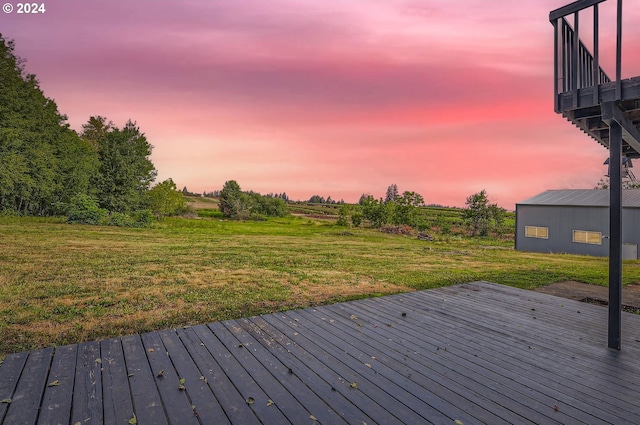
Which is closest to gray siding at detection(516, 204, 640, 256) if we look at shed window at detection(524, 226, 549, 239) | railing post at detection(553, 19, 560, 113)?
shed window at detection(524, 226, 549, 239)

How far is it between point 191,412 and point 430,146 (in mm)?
20874

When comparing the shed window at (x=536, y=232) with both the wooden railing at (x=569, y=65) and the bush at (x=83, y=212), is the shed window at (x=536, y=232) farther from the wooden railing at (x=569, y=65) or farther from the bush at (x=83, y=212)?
the bush at (x=83, y=212)

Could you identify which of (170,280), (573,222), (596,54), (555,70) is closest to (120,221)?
(170,280)

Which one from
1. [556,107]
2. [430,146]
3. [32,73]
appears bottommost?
[556,107]

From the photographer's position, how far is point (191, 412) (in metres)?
2.27

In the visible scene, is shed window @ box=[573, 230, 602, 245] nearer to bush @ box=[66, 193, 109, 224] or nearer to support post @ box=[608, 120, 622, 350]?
support post @ box=[608, 120, 622, 350]

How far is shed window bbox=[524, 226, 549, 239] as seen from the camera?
20.0 meters

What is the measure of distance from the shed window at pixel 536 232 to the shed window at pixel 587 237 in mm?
1499

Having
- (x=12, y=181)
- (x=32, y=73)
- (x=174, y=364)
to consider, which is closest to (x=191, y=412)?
(x=174, y=364)

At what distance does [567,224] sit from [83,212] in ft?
103

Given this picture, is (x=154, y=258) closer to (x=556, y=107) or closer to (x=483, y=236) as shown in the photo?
(x=556, y=107)

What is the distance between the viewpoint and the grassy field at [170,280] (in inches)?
199

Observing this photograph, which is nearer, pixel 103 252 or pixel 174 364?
pixel 174 364

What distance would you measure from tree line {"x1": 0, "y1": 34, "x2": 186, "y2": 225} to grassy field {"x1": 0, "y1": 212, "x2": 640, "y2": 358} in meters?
11.2
